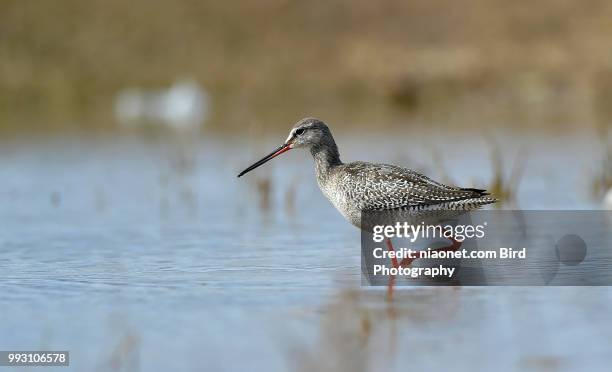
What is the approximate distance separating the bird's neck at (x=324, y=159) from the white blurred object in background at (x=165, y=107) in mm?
17770

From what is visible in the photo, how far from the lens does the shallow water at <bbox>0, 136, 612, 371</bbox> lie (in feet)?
19.5

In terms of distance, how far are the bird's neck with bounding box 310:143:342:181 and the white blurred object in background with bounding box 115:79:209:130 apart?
17770mm

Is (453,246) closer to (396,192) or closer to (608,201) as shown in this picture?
(396,192)

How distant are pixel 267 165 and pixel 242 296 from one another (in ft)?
17.4

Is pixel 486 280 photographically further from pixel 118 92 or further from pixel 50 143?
pixel 118 92

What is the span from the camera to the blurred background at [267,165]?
6.37m

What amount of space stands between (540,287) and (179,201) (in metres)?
6.42

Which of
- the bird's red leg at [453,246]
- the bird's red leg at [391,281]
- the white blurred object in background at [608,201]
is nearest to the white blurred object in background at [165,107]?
the white blurred object in background at [608,201]

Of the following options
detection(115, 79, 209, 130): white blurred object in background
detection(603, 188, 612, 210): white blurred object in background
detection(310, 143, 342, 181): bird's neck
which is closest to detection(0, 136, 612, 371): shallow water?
detection(603, 188, 612, 210): white blurred object in background

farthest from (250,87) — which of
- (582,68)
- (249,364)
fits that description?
(249,364)

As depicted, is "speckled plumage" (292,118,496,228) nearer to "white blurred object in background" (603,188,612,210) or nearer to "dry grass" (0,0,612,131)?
"white blurred object in background" (603,188,612,210)

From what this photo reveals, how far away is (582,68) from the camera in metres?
32.3

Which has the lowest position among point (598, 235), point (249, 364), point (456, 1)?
point (249, 364)

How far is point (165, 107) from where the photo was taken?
2970 cm
